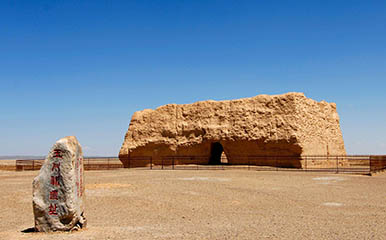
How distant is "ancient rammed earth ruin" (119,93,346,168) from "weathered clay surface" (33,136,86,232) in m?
21.1

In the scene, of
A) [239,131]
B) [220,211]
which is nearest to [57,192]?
[220,211]

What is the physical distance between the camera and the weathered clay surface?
6875 millimetres

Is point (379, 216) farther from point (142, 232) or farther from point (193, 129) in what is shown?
point (193, 129)

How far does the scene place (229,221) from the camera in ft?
28.0

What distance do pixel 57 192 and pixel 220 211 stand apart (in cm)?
464

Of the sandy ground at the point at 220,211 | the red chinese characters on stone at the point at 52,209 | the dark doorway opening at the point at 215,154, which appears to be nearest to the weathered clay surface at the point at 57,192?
the red chinese characters on stone at the point at 52,209

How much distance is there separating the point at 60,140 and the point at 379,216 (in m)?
7.90

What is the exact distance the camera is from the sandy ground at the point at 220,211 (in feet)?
23.6

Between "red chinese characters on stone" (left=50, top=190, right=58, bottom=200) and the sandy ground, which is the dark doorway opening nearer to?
the sandy ground

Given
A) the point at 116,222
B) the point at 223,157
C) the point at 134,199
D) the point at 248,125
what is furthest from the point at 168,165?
the point at 116,222

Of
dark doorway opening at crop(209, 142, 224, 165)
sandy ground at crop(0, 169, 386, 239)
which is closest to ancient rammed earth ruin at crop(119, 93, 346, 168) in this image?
dark doorway opening at crop(209, 142, 224, 165)

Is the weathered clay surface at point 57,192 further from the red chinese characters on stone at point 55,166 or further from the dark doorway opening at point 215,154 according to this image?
the dark doorway opening at point 215,154

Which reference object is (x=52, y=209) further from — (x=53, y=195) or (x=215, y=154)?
(x=215, y=154)

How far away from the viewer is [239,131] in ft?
95.9
